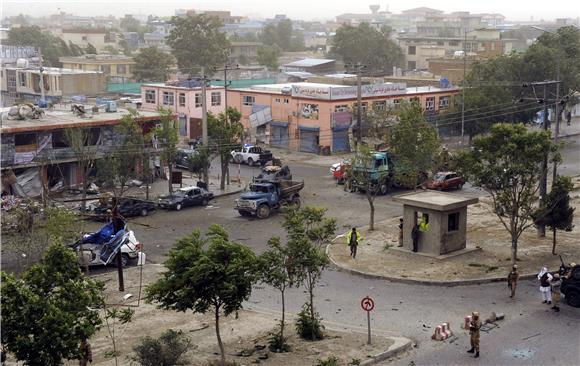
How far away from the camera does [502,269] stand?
26.3 m

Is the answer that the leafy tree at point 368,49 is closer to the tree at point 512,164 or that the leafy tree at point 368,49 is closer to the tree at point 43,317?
the tree at point 512,164

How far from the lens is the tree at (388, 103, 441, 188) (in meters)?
36.7

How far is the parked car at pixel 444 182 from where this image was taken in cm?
4122

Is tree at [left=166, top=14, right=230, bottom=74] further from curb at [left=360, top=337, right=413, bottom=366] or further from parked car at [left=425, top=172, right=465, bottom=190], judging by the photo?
curb at [left=360, top=337, right=413, bottom=366]

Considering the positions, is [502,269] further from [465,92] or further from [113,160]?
[465,92]

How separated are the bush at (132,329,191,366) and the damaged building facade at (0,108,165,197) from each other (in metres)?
21.2

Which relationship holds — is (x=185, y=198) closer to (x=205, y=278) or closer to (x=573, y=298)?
(x=573, y=298)

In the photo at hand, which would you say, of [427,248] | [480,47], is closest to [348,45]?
[480,47]

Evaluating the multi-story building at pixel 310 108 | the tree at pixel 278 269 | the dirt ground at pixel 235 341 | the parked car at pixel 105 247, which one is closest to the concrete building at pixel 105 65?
the multi-story building at pixel 310 108

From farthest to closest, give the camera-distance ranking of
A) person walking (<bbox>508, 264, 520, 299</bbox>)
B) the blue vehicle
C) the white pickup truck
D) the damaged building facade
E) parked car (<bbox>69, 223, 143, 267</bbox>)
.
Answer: the white pickup truck
the damaged building facade
the blue vehicle
parked car (<bbox>69, 223, 143, 267</bbox>)
person walking (<bbox>508, 264, 520, 299</bbox>)

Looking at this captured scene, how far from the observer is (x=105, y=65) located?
9881cm

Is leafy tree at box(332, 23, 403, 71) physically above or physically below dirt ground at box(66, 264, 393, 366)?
above

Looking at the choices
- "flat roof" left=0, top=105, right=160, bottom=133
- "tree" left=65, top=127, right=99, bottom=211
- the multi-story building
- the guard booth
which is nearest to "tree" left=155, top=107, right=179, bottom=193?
"tree" left=65, top=127, right=99, bottom=211

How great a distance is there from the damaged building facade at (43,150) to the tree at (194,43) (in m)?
63.1
